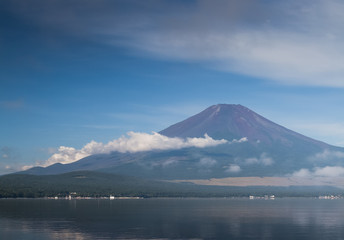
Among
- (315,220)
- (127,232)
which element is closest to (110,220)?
(127,232)

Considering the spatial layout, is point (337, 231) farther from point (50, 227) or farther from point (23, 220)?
point (23, 220)

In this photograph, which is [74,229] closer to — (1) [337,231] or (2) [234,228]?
(2) [234,228]

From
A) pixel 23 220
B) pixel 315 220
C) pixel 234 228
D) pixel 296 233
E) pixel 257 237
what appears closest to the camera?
pixel 257 237

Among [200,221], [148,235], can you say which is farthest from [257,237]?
[200,221]

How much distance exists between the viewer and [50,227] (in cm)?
8731

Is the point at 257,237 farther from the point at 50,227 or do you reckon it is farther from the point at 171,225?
the point at 50,227

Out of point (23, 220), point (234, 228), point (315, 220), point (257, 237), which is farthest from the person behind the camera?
point (315, 220)

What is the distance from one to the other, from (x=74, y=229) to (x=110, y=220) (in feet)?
59.4

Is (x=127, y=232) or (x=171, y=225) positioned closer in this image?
(x=127, y=232)

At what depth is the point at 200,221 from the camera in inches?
3967

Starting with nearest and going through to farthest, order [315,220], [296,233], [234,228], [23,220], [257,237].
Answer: [257,237], [296,233], [234,228], [23,220], [315,220]

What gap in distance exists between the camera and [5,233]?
7781 cm

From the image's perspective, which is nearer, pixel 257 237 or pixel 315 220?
pixel 257 237

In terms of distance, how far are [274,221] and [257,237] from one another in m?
28.7
